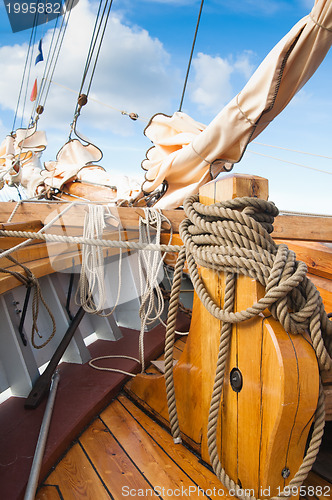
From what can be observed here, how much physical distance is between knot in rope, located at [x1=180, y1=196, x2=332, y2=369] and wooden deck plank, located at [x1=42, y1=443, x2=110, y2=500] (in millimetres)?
721

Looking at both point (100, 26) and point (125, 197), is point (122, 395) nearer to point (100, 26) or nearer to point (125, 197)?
point (125, 197)

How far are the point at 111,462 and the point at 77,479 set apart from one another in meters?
0.13

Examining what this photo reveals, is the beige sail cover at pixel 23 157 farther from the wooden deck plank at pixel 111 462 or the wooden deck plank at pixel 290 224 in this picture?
the wooden deck plank at pixel 111 462

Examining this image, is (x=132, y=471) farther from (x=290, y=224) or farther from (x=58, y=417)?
(x=290, y=224)

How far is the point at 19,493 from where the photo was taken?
111 cm

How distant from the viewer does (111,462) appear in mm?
1272

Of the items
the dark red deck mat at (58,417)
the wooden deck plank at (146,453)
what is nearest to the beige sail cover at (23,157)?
the dark red deck mat at (58,417)

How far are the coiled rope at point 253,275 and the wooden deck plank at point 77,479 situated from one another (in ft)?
1.37

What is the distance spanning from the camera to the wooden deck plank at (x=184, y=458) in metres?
1.16

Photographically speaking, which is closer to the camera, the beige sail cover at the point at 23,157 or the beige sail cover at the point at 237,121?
the beige sail cover at the point at 237,121

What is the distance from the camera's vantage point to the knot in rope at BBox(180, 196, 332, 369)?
0.93m

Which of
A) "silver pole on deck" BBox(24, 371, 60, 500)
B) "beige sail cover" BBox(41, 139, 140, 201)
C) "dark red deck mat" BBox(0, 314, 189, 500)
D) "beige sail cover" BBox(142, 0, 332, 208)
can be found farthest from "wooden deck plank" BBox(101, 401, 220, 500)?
"beige sail cover" BBox(41, 139, 140, 201)

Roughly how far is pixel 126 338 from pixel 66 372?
0.62m

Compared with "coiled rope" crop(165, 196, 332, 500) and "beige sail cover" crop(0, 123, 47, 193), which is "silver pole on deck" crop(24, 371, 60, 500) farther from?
"beige sail cover" crop(0, 123, 47, 193)
